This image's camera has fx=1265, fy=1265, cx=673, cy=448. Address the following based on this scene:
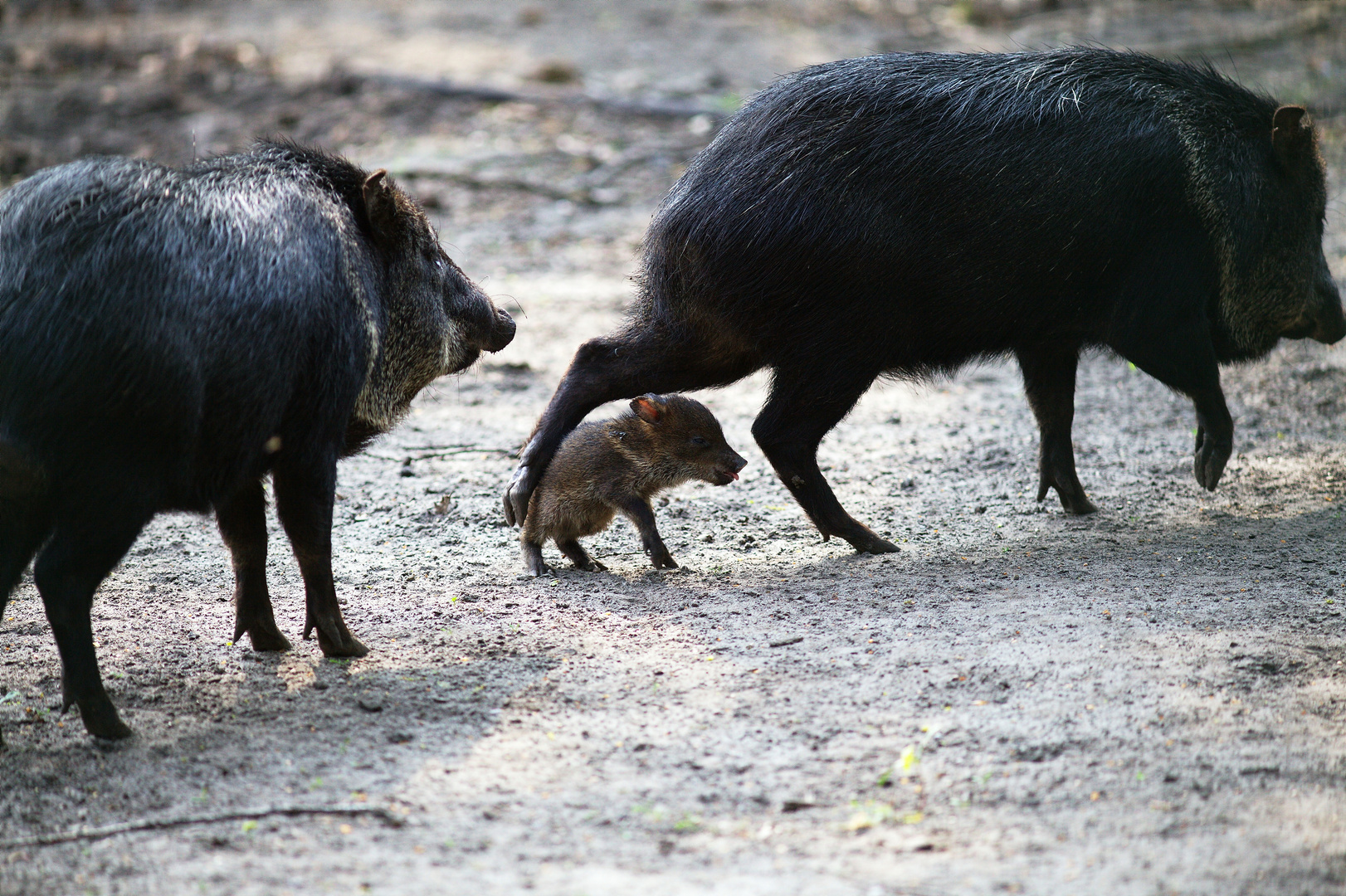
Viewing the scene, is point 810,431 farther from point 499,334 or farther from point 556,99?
point 556,99

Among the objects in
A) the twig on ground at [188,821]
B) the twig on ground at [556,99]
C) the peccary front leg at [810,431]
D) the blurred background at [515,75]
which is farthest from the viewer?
the twig on ground at [556,99]

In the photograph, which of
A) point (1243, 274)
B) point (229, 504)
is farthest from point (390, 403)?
point (1243, 274)

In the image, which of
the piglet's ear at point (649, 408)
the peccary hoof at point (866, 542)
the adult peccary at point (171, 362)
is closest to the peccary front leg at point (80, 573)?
the adult peccary at point (171, 362)

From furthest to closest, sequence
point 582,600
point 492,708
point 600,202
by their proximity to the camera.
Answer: point 600,202 < point 582,600 < point 492,708

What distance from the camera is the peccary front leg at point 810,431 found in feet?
14.7

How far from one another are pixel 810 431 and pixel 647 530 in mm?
686

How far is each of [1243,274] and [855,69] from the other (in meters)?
1.66

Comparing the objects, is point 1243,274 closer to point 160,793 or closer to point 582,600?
point 582,600

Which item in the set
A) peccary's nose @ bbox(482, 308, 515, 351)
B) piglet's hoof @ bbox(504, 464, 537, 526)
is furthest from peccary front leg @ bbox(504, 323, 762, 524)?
peccary's nose @ bbox(482, 308, 515, 351)

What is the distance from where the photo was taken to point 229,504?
3670 millimetres

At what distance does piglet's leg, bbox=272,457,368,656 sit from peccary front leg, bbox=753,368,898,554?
161 centimetres

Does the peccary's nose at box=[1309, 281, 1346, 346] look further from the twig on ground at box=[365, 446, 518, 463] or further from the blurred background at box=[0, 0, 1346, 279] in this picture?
the twig on ground at box=[365, 446, 518, 463]

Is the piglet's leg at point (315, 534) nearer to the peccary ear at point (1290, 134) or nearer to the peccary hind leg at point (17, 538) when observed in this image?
the peccary hind leg at point (17, 538)

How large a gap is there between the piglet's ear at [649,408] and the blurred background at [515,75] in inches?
159
